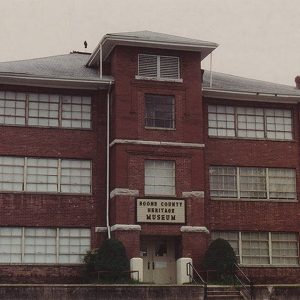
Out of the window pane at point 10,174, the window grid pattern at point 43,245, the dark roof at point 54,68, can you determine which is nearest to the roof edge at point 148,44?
the dark roof at point 54,68

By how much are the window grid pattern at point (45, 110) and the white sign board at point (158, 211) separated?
4.61 meters

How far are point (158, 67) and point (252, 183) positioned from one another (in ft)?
23.1

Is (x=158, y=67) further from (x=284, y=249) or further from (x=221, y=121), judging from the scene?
(x=284, y=249)

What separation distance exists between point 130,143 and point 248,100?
6789 mm

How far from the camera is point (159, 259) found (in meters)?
33.7

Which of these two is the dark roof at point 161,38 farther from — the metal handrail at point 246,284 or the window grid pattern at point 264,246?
the metal handrail at point 246,284

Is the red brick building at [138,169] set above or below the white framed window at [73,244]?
above

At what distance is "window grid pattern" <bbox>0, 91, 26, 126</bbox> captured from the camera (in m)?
33.5

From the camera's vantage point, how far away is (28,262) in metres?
32.3

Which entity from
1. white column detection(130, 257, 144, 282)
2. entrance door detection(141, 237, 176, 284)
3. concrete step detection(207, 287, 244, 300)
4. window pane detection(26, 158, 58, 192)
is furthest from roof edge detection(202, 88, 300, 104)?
concrete step detection(207, 287, 244, 300)

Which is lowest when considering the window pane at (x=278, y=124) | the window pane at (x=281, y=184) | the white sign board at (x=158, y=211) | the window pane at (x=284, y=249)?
the window pane at (x=284, y=249)

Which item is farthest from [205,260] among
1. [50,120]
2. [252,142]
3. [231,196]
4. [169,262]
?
[50,120]

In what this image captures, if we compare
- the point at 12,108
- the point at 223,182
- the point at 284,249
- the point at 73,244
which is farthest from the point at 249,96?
the point at 12,108

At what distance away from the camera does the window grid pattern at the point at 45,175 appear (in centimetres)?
3297
